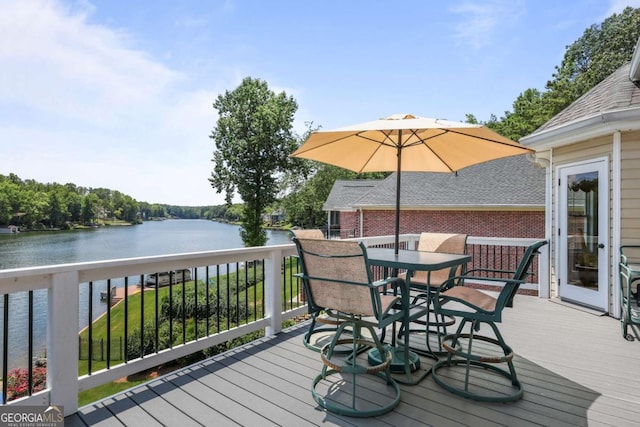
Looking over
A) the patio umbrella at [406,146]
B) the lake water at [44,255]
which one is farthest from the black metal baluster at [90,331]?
the lake water at [44,255]

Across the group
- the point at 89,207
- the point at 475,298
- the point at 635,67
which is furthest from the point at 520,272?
the point at 89,207

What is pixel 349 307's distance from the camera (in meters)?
2.42

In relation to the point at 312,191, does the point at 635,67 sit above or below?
below

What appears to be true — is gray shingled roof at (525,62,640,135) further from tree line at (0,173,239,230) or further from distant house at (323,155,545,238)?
tree line at (0,173,239,230)

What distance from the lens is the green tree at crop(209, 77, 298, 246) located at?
23016mm

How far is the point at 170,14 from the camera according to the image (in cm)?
962

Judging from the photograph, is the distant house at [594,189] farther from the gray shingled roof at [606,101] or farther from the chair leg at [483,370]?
the chair leg at [483,370]

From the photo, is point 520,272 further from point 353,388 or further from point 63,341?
point 63,341

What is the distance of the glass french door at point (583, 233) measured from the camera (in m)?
4.49

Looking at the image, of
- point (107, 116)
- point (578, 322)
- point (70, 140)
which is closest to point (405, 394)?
point (578, 322)

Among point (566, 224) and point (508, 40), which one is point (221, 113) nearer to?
point (508, 40)

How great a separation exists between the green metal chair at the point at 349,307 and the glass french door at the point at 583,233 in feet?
11.5

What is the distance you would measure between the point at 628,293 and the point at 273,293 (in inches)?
140

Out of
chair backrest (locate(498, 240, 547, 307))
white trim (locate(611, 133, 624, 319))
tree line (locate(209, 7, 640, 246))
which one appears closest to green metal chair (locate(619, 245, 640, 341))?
white trim (locate(611, 133, 624, 319))
